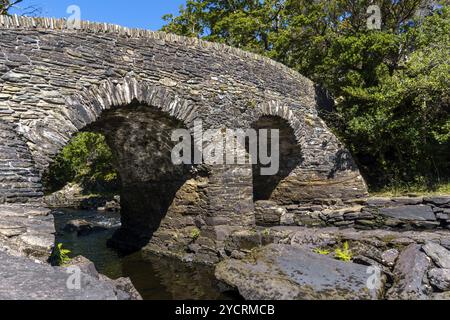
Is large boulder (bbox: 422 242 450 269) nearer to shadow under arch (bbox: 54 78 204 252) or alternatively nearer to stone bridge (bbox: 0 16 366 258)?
stone bridge (bbox: 0 16 366 258)

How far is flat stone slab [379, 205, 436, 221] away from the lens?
389 inches

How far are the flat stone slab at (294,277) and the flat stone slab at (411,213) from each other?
503 cm

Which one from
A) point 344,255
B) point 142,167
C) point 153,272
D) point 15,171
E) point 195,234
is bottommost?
point 153,272

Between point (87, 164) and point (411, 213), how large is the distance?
25.7m

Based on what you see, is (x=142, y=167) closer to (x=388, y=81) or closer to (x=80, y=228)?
(x=80, y=228)

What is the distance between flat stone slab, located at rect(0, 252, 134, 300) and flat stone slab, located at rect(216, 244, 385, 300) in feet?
6.12

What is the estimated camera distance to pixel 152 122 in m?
10.0

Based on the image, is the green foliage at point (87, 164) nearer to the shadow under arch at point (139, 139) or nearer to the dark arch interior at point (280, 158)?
the shadow under arch at point (139, 139)

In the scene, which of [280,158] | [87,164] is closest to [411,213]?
[280,158]

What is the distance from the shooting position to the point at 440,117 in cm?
1200

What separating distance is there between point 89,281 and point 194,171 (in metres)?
6.30

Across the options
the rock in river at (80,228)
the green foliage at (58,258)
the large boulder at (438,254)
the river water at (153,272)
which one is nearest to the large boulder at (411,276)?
the large boulder at (438,254)

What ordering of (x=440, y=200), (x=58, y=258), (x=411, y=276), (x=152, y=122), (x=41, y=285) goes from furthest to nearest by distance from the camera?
(x=152, y=122), (x=440, y=200), (x=58, y=258), (x=411, y=276), (x=41, y=285)

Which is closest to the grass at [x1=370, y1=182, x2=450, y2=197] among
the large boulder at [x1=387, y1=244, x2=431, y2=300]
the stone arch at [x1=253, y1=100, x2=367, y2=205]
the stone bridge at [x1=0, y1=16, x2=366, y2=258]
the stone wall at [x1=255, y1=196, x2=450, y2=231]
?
the stone wall at [x1=255, y1=196, x2=450, y2=231]
